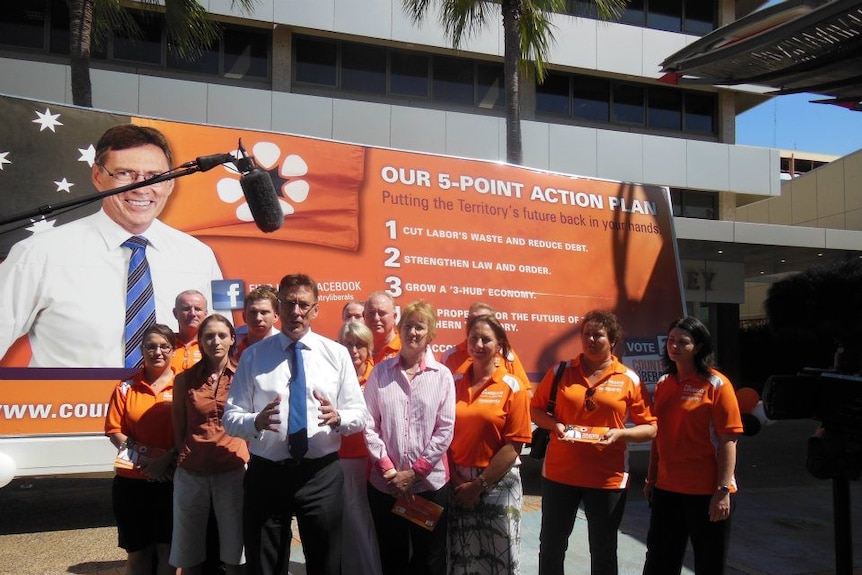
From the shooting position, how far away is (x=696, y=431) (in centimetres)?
400

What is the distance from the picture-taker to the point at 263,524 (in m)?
3.53

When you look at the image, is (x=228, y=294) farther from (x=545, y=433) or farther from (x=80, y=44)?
(x=80, y=44)

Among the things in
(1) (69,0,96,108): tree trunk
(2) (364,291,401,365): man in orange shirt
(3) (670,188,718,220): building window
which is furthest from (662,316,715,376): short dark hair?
(3) (670,188,718,220): building window

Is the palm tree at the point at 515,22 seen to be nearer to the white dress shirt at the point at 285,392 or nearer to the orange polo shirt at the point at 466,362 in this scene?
the orange polo shirt at the point at 466,362

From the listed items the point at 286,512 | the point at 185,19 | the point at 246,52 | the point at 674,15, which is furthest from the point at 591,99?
the point at 286,512

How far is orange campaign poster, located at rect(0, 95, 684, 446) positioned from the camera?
5.63m

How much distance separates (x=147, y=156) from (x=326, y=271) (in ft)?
5.30

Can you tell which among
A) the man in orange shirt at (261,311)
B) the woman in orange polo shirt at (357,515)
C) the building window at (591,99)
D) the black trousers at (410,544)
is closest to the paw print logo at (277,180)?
the man in orange shirt at (261,311)

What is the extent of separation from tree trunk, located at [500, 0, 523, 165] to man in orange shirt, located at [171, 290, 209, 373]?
8576mm

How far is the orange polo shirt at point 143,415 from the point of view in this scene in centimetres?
421

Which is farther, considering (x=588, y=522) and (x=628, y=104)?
(x=628, y=104)

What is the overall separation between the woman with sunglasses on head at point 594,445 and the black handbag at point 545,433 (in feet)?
0.09

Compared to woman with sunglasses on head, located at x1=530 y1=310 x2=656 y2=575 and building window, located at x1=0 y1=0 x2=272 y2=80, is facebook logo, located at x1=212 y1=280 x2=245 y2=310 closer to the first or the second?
woman with sunglasses on head, located at x1=530 y1=310 x2=656 y2=575

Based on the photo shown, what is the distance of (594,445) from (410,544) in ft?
3.75
